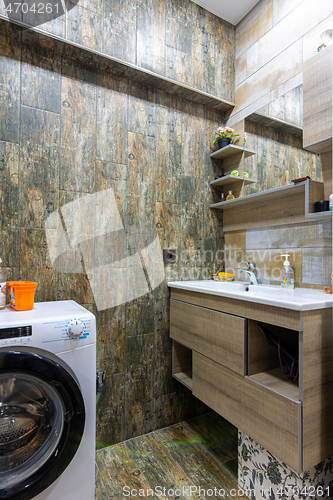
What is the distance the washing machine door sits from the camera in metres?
1.00

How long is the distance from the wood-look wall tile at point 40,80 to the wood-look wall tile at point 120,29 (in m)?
0.33

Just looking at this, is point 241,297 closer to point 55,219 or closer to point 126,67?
point 55,219

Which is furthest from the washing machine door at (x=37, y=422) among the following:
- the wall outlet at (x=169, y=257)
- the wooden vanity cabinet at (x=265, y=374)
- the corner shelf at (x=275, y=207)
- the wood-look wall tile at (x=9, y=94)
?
the corner shelf at (x=275, y=207)

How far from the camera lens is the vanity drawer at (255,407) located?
979 mm

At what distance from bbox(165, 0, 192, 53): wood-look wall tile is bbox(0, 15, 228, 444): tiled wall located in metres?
0.35

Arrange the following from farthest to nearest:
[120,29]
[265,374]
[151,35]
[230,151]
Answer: [230,151] → [151,35] → [120,29] → [265,374]

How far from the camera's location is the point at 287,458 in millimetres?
990

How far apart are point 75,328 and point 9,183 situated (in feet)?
2.90

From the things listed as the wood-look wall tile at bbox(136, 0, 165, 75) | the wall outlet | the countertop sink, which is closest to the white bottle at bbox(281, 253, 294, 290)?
the countertop sink

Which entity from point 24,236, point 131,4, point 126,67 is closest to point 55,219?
point 24,236

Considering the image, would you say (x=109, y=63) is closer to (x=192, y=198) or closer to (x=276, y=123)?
(x=192, y=198)

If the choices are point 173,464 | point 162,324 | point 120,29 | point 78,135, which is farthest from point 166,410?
point 120,29

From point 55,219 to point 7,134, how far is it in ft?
1.65

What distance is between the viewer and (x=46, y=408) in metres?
1.07
